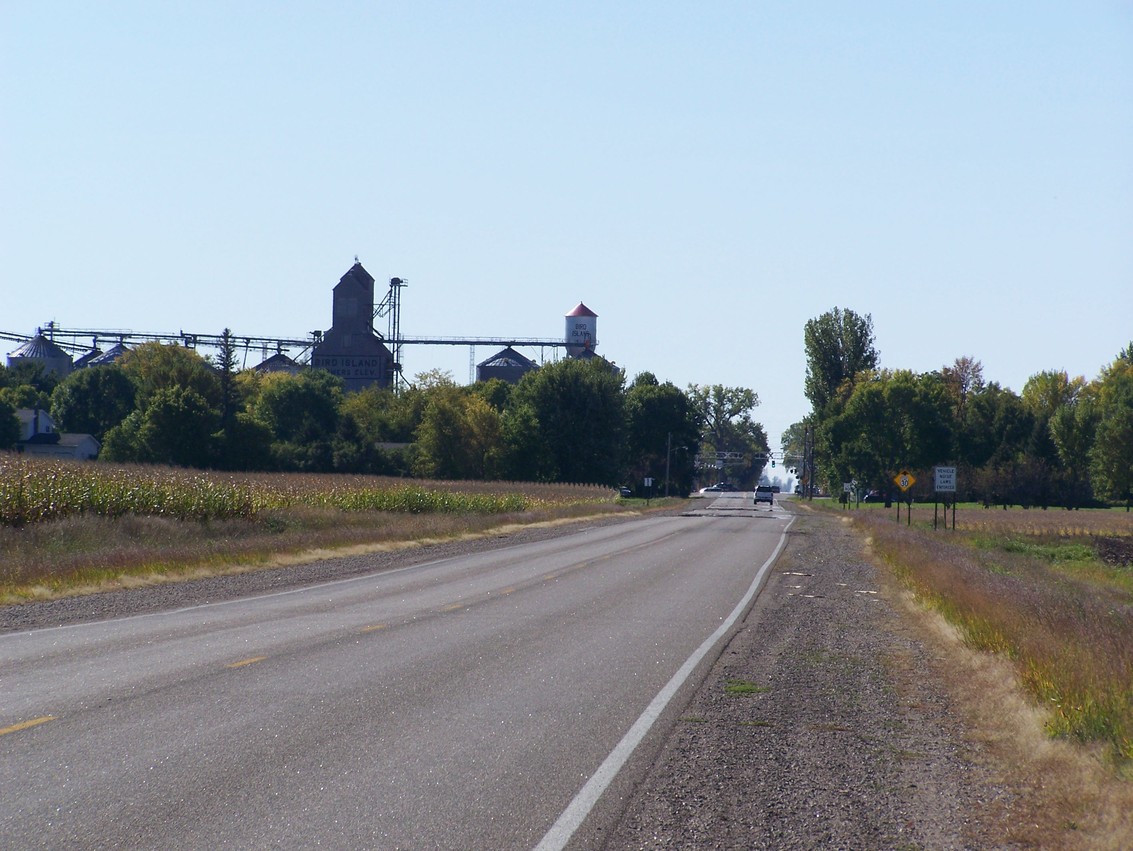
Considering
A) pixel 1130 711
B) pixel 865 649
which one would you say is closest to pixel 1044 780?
pixel 1130 711

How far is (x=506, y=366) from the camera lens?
6102 inches

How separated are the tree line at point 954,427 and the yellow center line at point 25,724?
3445 inches

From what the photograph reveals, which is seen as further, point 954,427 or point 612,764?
point 954,427

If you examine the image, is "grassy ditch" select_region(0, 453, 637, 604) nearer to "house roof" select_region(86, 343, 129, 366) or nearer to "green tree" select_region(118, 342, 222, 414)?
"green tree" select_region(118, 342, 222, 414)

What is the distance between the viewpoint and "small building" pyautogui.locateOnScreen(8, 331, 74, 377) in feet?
475

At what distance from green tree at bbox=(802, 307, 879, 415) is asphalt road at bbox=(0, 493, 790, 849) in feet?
333

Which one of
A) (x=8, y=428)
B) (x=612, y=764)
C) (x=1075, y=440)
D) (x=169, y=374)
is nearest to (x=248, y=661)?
(x=612, y=764)

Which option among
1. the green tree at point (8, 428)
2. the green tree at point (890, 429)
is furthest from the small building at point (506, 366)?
the green tree at point (8, 428)

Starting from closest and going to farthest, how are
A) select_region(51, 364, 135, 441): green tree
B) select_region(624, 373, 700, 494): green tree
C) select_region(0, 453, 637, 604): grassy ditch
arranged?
1. select_region(0, 453, 637, 604): grassy ditch
2. select_region(51, 364, 135, 441): green tree
3. select_region(624, 373, 700, 494): green tree

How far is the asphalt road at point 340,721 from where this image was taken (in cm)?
660

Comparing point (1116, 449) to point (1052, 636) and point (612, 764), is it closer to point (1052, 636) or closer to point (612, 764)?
point (1052, 636)

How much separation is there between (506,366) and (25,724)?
481 feet

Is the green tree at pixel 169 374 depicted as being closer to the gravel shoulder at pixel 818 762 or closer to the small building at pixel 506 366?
the small building at pixel 506 366

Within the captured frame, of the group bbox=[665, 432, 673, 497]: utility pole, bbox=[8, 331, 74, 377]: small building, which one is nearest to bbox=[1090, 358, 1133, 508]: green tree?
bbox=[665, 432, 673, 497]: utility pole
